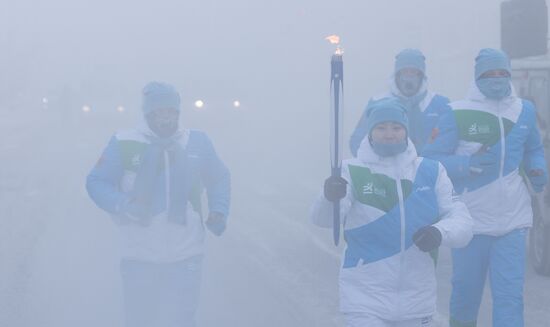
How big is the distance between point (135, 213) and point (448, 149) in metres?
1.97

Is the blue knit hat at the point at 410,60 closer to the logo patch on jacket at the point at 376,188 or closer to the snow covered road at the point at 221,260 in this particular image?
the snow covered road at the point at 221,260

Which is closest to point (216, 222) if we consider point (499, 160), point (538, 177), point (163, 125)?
point (163, 125)

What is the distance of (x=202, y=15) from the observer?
135750 millimetres

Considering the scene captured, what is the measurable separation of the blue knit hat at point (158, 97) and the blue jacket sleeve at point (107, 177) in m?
0.30

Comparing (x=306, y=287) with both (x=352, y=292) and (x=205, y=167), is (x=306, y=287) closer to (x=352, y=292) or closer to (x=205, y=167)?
(x=205, y=167)

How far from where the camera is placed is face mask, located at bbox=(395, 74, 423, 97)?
294 inches

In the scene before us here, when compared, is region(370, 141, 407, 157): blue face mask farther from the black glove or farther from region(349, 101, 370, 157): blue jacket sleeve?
→ region(349, 101, 370, 157): blue jacket sleeve

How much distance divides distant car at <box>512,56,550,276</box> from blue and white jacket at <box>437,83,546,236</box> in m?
2.92

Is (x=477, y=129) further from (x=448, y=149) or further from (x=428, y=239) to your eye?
(x=428, y=239)

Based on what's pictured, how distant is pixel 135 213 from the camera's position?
583 cm

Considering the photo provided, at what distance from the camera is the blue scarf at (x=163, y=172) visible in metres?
5.86

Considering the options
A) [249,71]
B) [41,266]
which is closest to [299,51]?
[249,71]

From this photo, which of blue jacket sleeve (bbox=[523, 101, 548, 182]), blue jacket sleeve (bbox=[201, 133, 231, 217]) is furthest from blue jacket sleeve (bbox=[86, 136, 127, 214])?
blue jacket sleeve (bbox=[523, 101, 548, 182])

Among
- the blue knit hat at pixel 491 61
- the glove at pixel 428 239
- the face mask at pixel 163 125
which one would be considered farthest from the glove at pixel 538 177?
the face mask at pixel 163 125
